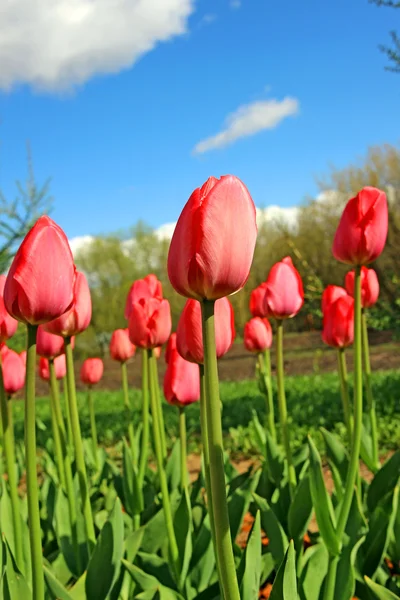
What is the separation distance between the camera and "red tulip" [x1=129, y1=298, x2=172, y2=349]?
1789mm

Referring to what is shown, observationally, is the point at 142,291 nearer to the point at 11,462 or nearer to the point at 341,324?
the point at 341,324

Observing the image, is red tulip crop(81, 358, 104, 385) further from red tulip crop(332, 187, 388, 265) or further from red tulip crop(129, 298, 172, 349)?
red tulip crop(332, 187, 388, 265)

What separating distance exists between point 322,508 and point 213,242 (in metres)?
1.01

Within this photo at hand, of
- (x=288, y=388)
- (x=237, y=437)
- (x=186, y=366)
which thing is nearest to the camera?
(x=186, y=366)

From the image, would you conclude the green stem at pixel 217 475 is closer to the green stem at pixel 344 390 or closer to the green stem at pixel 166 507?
the green stem at pixel 166 507

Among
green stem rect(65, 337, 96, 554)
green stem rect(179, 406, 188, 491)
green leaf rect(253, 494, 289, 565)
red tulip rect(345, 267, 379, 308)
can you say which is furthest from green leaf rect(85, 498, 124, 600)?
red tulip rect(345, 267, 379, 308)

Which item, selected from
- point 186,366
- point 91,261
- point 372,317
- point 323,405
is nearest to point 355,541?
point 186,366

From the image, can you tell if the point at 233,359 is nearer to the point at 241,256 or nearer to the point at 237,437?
the point at 237,437

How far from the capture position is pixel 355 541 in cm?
188

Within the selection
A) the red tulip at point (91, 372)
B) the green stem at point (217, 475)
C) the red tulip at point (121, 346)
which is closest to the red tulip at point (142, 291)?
the red tulip at point (121, 346)

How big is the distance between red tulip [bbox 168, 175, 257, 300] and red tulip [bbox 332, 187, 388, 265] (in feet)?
2.67

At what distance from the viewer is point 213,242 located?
34.7 inches

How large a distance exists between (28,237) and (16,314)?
0.13 meters

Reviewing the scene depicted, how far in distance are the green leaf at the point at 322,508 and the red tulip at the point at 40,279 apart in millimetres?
895
